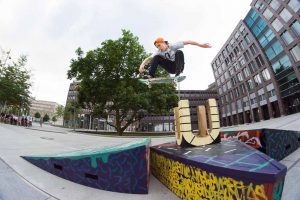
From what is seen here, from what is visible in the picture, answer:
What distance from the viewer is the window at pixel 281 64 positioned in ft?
97.7

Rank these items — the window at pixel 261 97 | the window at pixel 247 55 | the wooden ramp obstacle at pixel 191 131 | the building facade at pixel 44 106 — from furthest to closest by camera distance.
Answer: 1. the building facade at pixel 44 106
2. the window at pixel 247 55
3. the window at pixel 261 97
4. the wooden ramp obstacle at pixel 191 131

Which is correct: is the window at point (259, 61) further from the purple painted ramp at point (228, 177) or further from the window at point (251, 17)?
the purple painted ramp at point (228, 177)

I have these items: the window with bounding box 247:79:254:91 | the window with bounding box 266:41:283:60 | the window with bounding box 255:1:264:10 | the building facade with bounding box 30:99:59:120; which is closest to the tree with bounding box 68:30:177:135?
the window with bounding box 266:41:283:60

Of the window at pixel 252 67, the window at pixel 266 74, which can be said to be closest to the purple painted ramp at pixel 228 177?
the window at pixel 266 74

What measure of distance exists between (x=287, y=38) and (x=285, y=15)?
4.00m

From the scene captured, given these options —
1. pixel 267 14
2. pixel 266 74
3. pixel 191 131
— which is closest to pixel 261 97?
pixel 266 74

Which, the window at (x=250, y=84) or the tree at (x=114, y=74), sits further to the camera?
the window at (x=250, y=84)

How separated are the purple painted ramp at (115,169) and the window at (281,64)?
3646cm

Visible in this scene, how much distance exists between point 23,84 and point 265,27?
46.6 meters

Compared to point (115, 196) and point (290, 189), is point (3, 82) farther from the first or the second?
point (290, 189)

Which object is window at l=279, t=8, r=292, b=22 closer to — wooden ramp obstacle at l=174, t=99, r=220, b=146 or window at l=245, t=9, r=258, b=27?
window at l=245, t=9, r=258, b=27

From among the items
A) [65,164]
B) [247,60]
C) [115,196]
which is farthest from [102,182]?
[247,60]

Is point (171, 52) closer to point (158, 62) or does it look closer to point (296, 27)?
point (158, 62)

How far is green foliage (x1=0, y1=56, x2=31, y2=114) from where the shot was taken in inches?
1027
